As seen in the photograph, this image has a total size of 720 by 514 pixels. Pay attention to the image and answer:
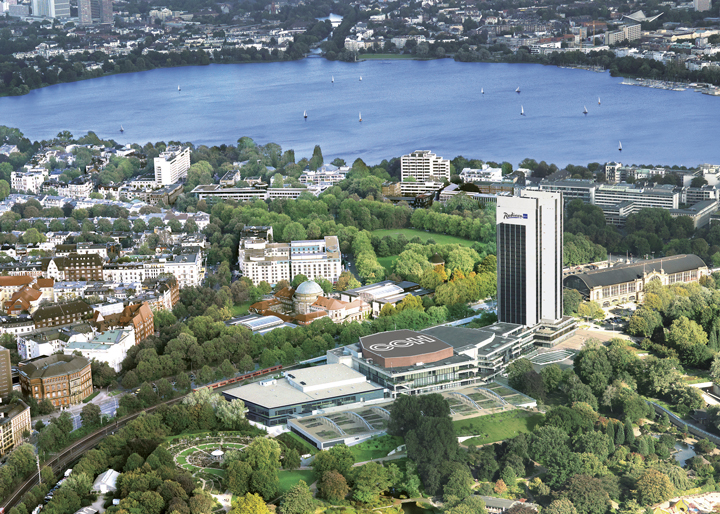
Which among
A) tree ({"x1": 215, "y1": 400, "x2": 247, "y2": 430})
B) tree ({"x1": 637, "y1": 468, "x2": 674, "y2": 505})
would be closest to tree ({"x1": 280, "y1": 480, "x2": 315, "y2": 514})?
tree ({"x1": 215, "y1": 400, "x2": 247, "y2": 430})

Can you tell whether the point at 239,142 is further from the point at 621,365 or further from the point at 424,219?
the point at 621,365

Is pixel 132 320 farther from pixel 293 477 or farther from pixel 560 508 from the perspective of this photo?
pixel 560 508

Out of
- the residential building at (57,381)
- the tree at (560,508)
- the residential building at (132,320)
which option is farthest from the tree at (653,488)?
the residential building at (132,320)

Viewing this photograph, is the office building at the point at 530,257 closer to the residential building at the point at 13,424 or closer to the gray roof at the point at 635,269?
the gray roof at the point at 635,269

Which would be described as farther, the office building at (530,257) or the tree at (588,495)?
the office building at (530,257)

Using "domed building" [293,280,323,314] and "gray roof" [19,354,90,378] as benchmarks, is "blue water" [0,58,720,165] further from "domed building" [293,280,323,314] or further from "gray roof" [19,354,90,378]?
"gray roof" [19,354,90,378]

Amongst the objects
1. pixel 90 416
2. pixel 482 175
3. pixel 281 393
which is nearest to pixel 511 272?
pixel 281 393
